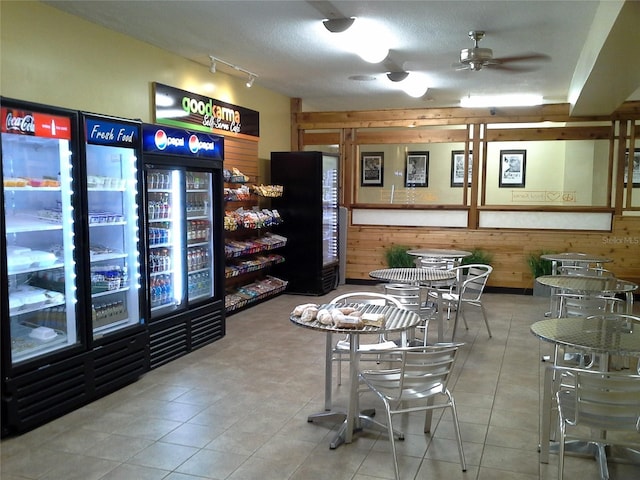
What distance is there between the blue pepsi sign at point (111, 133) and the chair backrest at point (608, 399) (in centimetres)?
350

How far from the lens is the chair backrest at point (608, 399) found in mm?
2646

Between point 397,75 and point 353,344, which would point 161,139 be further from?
point 397,75

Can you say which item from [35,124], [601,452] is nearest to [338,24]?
[35,124]

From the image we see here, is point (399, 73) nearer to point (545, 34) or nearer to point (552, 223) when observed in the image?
point (545, 34)

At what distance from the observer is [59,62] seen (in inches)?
185

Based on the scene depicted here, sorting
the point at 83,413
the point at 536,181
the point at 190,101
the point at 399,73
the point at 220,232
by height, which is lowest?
the point at 83,413

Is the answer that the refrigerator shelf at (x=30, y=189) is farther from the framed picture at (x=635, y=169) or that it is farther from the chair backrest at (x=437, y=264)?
the framed picture at (x=635, y=169)

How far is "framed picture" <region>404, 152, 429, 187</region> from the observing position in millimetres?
9352

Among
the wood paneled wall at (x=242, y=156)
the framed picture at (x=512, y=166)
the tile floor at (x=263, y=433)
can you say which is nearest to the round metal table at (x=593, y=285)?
the tile floor at (x=263, y=433)

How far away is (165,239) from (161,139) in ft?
3.19

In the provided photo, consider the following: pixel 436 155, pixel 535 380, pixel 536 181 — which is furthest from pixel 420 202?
pixel 535 380

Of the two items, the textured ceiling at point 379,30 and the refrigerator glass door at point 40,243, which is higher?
the textured ceiling at point 379,30

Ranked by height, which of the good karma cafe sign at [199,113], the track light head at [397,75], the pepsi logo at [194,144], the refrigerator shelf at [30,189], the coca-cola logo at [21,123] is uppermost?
the track light head at [397,75]

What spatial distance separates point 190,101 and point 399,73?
2634mm
